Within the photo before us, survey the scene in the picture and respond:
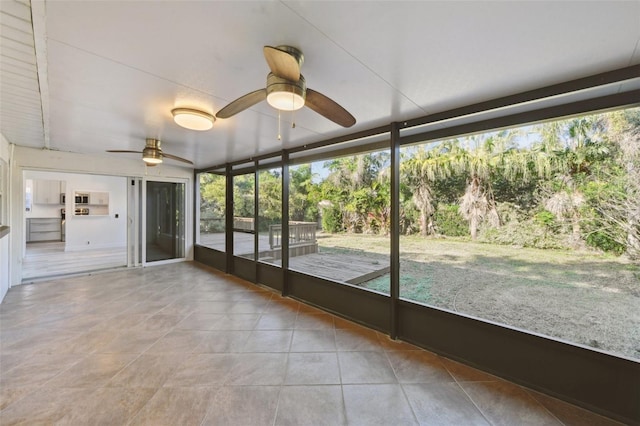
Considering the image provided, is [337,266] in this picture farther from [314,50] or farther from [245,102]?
[314,50]

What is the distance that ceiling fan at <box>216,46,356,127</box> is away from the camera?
123 cm

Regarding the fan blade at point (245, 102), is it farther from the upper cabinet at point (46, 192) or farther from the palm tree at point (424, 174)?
the upper cabinet at point (46, 192)

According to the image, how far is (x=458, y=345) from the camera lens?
2.32m

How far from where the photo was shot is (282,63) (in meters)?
1.24

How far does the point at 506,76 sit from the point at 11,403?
411cm

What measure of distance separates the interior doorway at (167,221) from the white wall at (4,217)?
7.39 ft

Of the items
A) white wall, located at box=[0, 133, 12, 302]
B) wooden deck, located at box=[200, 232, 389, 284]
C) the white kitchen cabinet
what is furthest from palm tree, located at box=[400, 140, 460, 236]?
the white kitchen cabinet

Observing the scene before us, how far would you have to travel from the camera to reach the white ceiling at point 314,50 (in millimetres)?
1158

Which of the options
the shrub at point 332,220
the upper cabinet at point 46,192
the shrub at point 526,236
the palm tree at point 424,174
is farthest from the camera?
the upper cabinet at point 46,192

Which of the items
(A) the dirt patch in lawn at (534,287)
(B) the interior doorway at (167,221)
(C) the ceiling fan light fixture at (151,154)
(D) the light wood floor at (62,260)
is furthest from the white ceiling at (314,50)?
(D) the light wood floor at (62,260)

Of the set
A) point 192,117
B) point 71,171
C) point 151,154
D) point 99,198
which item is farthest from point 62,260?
point 192,117

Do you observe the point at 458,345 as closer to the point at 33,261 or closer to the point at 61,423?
the point at 61,423

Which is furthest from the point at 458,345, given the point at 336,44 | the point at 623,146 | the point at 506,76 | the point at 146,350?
the point at 146,350

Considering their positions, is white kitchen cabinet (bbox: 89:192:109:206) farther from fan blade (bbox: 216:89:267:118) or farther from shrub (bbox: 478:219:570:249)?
shrub (bbox: 478:219:570:249)
